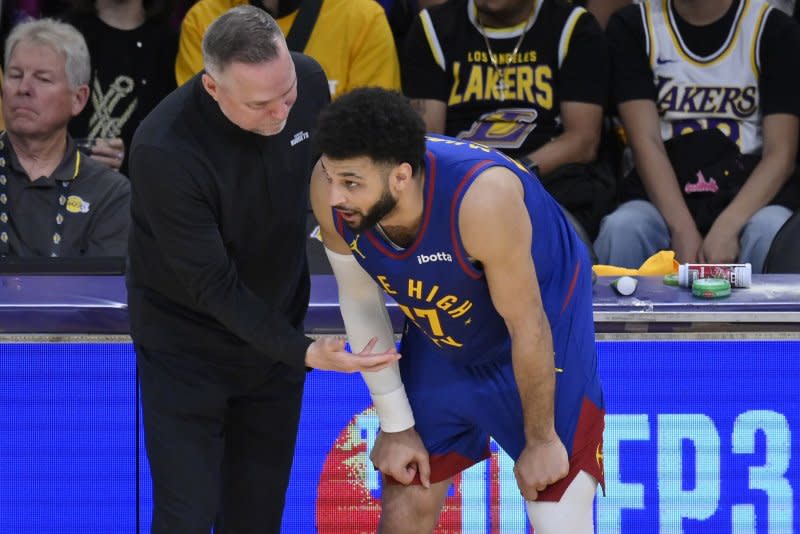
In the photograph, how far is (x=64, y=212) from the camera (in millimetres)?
4461

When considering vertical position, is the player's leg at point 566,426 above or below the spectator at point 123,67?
below

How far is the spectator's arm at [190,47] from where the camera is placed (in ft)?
17.2

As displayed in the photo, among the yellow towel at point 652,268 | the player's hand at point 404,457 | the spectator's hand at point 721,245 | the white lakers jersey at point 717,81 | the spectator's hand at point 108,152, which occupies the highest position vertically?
the white lakers jersey at point 717,81

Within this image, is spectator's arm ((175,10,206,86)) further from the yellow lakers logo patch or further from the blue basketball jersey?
the blue basketball jersey

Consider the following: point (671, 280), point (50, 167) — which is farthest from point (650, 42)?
point (50, 167)

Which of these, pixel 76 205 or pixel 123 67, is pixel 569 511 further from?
pixel 123 67

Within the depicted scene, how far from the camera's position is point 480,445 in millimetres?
3258

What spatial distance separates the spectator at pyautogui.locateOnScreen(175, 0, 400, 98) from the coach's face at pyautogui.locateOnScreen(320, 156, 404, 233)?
7.97ft

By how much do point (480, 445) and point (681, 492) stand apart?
76 centimetres

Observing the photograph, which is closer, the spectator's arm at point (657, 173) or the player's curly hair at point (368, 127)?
the player's curly hair at point (368, 127)

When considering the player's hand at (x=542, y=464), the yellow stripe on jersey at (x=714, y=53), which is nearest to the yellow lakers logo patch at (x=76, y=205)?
the player's hand at (x=542, y=464)

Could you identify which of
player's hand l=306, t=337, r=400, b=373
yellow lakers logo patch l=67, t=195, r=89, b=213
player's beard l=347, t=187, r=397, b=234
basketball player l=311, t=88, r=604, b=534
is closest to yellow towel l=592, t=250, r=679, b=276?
basketball player l=311, t=88, r=604, b=534

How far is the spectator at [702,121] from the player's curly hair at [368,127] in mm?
2318

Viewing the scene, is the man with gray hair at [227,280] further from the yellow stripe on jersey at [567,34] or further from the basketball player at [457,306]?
the yellow stripe on jersey at [567,34]
